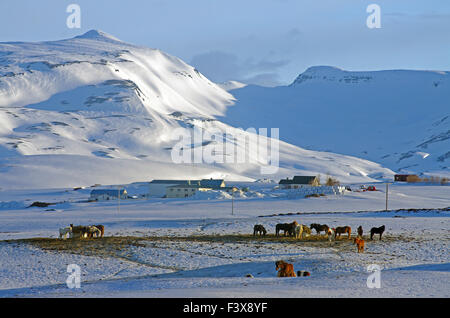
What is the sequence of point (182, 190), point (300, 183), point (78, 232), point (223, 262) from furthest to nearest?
1. point (300, 183)
2. point (182, 190)
3. point (78, 232)
4. point (223, 262)

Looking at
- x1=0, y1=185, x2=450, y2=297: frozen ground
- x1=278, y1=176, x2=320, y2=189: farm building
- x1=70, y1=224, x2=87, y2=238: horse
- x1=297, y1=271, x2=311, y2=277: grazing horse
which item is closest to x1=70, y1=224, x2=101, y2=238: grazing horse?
x1=70, y1=224, x2=87, y2=238: horse

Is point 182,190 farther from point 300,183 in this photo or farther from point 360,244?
point 360,244

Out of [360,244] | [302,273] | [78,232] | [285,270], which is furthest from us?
[78,232]

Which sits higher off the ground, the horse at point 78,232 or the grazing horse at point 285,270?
the horse at point 78,232

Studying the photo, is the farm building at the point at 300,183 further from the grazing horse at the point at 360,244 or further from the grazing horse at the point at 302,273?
the grazing horse at the point at 302,273

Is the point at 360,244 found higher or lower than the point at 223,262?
higher

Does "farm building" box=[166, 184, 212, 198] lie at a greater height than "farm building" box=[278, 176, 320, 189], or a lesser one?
lesser

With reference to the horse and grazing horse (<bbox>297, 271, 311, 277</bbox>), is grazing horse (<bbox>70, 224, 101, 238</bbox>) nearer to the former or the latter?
the horse

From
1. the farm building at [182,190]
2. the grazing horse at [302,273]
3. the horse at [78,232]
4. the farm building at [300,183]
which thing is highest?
the farm building at [300,183]

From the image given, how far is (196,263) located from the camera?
3228cm

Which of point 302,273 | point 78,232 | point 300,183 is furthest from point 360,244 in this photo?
point 300,183

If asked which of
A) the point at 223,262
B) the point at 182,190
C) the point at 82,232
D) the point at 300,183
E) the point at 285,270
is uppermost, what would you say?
the point at 300,183

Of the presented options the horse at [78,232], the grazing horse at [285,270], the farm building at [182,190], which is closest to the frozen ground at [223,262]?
the grazing horse at [285,270]
